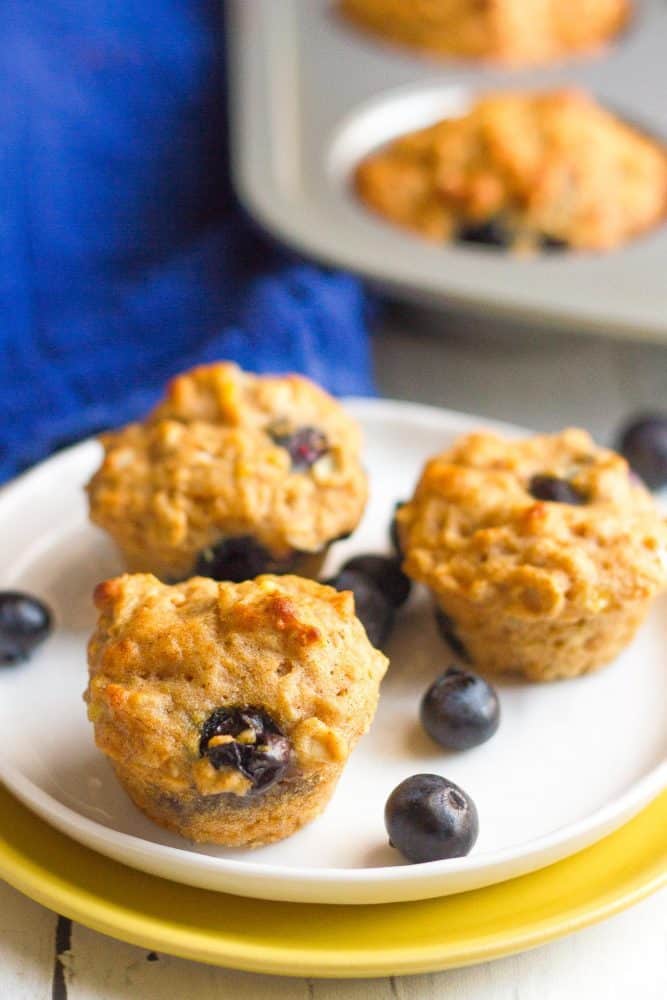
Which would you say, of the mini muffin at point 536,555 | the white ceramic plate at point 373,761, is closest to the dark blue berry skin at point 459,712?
the white ceramic plate at point 373,761

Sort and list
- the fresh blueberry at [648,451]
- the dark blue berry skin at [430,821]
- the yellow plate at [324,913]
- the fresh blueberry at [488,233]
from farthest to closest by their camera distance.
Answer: the fresh blueberry at [488,233], the fresh blueberry at [648,451], the dark blue berry skin at [430,821], the yellow plate at [324,913]

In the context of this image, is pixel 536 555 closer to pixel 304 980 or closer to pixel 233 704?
pixel 233 704

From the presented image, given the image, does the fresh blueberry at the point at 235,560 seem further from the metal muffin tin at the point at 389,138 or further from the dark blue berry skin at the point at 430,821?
the metal muffin tin at the point at 389,138

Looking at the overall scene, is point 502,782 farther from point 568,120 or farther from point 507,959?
point 568,120

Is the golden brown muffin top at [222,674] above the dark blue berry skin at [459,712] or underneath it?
above

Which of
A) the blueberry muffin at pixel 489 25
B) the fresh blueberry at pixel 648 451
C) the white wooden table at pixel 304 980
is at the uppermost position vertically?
the blueberry muffin at pixel 489 25

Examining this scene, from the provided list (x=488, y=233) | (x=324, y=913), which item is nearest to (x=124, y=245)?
(x=488, y=233)

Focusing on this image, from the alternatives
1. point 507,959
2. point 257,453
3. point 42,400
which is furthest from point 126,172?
point 507,959

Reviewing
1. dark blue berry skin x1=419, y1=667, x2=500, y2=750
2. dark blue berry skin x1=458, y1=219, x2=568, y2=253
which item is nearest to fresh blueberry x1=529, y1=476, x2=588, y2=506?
dark blue berry skin x1=419, y1=667, x2=500, y2=750
